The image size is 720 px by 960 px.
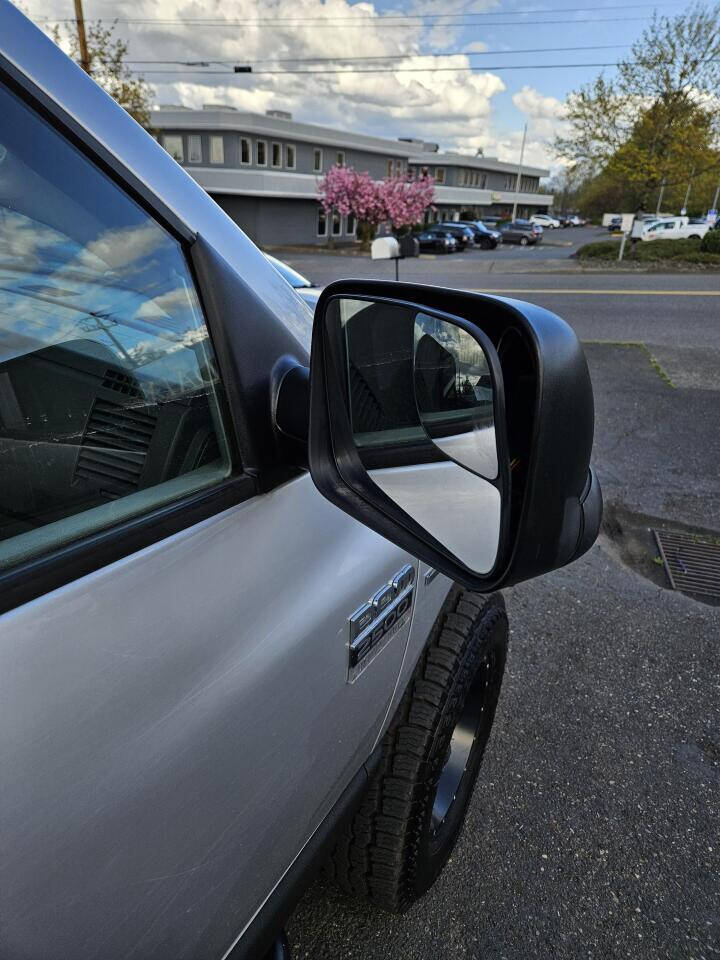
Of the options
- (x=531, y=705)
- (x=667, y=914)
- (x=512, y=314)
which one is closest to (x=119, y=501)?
(x=512, y=314)

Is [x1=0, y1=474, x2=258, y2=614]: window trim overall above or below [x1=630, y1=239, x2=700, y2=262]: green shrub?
above

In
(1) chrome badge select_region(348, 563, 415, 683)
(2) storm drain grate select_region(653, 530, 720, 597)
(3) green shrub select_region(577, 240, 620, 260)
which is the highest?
(1) chrome badge select_region(348, 563, 415, 683)

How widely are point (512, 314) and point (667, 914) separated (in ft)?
6.43

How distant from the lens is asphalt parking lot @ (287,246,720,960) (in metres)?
1.87

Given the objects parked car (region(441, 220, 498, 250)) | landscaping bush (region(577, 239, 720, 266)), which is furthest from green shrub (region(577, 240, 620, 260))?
parked car (region(441, 220, 498, 250))

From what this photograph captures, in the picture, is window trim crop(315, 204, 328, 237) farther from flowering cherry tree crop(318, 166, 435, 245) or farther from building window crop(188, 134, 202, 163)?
building window crop(188, 134, 202, 163)

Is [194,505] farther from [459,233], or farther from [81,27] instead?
[459,233]

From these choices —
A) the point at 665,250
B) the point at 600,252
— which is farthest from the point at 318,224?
the point at 665,250

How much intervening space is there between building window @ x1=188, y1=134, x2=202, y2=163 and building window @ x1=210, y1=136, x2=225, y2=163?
67 centimetres

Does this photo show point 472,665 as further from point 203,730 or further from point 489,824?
point 203,730

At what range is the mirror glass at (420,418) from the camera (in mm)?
1049

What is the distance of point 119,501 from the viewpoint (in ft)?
3.28

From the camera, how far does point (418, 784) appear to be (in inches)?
66.2

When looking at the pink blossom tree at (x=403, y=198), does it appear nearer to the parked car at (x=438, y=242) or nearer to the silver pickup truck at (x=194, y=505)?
the parked car at (x=438, y=242)
